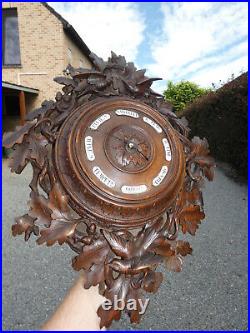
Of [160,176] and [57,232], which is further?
[160,176]

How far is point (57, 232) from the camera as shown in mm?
1181

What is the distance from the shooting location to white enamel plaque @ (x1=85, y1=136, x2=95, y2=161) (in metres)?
1.25

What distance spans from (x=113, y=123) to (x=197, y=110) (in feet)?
11.9

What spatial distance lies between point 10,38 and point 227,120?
8428 millimetres

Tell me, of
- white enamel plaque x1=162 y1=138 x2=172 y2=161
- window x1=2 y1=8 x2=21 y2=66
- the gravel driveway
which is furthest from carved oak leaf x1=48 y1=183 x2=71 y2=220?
window x1=2 y1=8 x2=21 y2=66

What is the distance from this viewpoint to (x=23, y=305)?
3.16 metres

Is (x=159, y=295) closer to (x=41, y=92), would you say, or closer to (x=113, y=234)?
(x=113, y=234)

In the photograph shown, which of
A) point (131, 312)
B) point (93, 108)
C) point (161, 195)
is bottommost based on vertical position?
point (131, 312)

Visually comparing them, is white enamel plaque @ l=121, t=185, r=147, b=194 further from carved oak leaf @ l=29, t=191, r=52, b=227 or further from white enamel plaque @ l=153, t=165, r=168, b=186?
carved oak leaf @ l=29, t=191, r=52, b=227

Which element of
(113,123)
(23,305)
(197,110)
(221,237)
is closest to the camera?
(113,123)

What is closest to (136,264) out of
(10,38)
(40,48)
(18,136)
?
(18,136)

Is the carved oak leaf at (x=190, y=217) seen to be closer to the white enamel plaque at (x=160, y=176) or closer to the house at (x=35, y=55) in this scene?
the white enamel plaque at (x=160, y=176)

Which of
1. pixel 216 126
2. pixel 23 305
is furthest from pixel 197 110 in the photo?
pixel 23 305

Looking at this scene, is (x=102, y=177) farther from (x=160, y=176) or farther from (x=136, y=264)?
(x=136, y=264)
